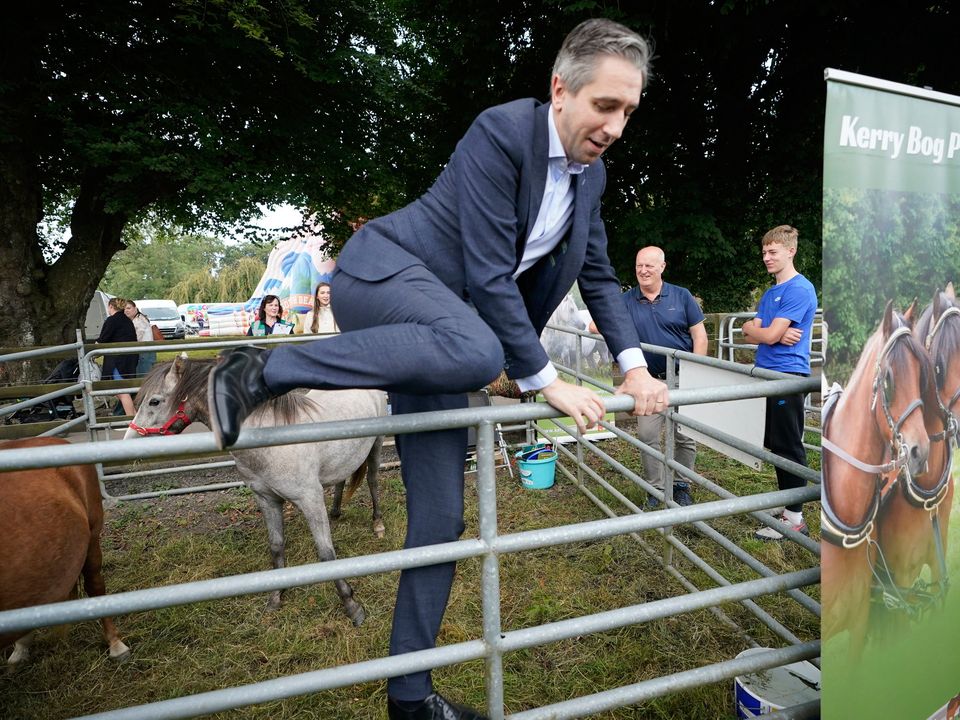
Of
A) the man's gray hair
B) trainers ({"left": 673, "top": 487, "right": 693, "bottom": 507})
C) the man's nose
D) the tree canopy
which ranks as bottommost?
trainers ({"left": 673, "top": 487, "right": 693, "bottom": 507})

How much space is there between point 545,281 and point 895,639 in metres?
1.52

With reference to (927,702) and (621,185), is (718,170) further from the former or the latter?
(927,702)

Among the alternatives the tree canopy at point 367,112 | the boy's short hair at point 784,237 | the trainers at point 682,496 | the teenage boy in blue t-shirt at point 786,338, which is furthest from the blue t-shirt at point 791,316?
the tree canopy at point 367,112

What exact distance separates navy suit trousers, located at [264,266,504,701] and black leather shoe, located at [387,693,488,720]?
0.03m

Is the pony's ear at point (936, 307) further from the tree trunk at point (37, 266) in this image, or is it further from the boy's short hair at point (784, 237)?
the tree trunk at point (37, 266)

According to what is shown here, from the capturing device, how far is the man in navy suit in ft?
4.30

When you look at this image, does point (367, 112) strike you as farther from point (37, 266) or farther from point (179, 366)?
point (179, 366)

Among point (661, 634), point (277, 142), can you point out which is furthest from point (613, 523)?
point (277, 142)

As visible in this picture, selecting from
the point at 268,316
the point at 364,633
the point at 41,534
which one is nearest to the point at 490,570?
the point at 364,633

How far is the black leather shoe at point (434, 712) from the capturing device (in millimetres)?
1507

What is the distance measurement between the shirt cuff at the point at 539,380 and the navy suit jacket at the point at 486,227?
0.6 inches

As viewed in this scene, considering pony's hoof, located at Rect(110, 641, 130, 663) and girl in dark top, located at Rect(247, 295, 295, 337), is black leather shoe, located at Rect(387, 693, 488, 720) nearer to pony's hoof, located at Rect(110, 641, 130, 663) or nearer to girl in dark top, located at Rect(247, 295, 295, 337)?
pony's hoof, located at Rect(110, 641, 130, 663)

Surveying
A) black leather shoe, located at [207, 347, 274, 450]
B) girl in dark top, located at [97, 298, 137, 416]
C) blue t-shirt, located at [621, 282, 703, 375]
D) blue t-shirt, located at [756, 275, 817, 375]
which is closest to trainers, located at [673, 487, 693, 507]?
blue t-shirt, located at [621, 282, 703, 375]

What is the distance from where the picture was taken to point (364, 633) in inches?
123
